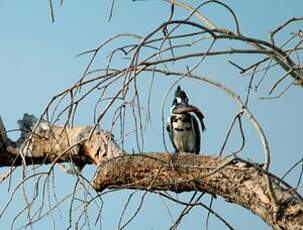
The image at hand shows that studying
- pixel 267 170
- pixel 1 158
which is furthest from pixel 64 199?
pixel 1 158

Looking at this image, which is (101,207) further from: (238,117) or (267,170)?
A: (267,170)

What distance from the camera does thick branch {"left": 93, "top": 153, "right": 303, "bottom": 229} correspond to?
3.04 metres

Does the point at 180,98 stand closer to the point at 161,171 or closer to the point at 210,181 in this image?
the point at 161,171

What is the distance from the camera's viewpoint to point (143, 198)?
2.88 meters

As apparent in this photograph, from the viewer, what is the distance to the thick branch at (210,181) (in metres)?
3.04

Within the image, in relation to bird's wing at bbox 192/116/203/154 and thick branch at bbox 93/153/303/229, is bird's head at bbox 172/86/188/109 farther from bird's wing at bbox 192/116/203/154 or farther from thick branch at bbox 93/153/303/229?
thick branch at bbox 93/153/303/229

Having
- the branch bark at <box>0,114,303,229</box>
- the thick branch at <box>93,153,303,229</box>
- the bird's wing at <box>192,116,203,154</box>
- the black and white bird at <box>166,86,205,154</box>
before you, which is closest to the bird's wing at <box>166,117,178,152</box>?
the black and white bird at <box>166,86,205,154</box>

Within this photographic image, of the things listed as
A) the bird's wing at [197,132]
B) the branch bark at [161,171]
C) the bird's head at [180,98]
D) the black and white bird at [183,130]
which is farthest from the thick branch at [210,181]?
the bird's head at [180,98]

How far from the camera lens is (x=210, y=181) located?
3396mm

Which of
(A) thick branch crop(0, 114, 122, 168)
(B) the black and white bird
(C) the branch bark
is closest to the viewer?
(C) the branch bark

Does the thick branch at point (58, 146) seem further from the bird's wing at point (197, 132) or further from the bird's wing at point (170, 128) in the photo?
the bird's wing at point (197, 132)

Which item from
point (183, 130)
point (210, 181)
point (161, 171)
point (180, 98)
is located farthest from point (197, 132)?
point (210, 181)

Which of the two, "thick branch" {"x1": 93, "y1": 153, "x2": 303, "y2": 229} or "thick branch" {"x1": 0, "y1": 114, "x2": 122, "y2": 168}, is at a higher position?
"thick branch" {"x1": 0, "y1": 114, "x2": 122, "y2": 168}

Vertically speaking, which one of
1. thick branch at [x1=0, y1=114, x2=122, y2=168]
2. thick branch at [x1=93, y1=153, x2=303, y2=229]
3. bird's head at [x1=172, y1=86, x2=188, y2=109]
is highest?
bird's head at [x1=172, y1=86, x2=188, y2=109]
